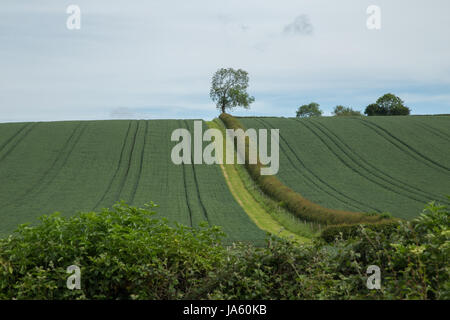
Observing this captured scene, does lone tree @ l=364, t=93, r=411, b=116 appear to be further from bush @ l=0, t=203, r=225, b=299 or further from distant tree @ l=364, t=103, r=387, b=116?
bush @ l=0, t=203, r=225, b=299

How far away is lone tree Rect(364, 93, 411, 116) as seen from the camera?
89.5 meters

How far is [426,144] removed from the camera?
4744 cm

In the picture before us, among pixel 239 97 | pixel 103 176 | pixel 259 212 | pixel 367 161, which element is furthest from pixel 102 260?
pixel 239 97

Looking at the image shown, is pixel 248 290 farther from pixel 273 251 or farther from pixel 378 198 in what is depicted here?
pixel 378 198

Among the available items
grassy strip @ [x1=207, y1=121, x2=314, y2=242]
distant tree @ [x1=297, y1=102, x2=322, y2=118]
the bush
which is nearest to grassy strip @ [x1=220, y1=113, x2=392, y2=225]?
grassy strip @ [x1=207, y1=121, x2=314, y2=242]

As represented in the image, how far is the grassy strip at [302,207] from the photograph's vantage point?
2292cm

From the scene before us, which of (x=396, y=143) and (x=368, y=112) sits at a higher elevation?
(x=368, y=112)

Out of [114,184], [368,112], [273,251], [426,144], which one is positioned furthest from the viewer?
[368,112]

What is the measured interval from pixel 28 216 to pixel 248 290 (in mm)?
25999

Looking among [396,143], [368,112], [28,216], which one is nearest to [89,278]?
[28,216]

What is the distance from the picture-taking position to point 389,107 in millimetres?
92000

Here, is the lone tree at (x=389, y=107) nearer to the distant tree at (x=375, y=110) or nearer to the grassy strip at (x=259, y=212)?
the distant tree at (x=375, y=110)

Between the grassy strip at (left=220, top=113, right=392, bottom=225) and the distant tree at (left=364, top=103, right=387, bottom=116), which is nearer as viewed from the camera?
the grassy strip at (left=220, top=113, right=392, bottom=225)

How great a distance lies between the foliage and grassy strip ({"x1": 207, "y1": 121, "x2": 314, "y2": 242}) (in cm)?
1373
